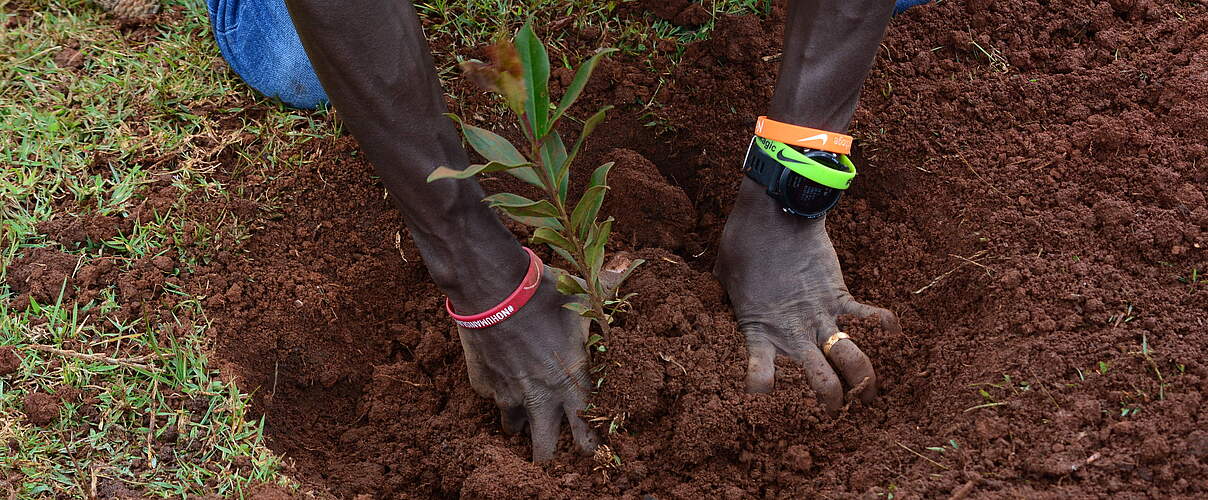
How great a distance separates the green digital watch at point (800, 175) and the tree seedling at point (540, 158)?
45 centimetres

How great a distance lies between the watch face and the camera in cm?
197

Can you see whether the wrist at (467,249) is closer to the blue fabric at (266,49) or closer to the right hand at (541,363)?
the right hand at (541,363)

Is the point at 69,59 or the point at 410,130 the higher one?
the point at 410,130

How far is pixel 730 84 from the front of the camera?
2.50 metres

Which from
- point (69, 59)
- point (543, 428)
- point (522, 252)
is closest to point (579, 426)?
point (543, 428)

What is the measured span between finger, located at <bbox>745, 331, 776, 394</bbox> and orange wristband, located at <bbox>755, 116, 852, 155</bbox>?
45 centimetres

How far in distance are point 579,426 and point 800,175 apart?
749 mm

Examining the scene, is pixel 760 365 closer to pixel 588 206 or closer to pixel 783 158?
pixel 783 158

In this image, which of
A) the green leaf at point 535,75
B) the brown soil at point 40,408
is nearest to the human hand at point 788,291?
the green leaf at point 535,75

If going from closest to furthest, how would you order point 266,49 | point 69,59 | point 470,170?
point 470,170 → point 266,49 → point 69,59

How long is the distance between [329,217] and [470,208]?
67 cm

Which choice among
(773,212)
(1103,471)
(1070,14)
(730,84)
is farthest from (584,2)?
(1103,471)

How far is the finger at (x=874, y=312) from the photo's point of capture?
2023 millimetres

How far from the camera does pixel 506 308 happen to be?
6.43 ft
